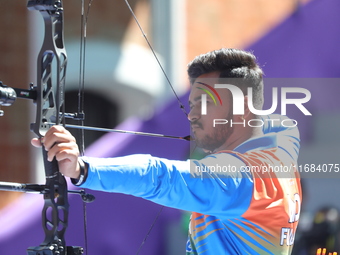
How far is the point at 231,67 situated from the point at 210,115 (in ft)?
0.82

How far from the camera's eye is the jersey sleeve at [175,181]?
2.14 metres

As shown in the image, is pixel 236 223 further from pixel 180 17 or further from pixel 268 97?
pixel 180 17

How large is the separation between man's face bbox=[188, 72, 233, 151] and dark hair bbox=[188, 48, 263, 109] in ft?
0.12

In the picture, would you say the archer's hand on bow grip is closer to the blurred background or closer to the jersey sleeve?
the jersey sleeve

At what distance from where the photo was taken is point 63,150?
6.80 ft

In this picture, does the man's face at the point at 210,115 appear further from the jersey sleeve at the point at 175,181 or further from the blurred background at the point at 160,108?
the blurred background at the point at 160,108

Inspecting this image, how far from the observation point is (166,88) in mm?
3643

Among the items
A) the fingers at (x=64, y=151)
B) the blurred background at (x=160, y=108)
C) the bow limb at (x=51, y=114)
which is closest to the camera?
the fingers at (x=64, y=151)

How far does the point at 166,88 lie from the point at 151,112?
0.52 ft

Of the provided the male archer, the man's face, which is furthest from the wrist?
the man's face

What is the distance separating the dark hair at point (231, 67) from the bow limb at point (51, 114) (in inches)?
25.1

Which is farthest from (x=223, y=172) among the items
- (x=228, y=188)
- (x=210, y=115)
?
(x=210, y=115)

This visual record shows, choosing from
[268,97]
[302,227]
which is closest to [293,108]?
[268,97]

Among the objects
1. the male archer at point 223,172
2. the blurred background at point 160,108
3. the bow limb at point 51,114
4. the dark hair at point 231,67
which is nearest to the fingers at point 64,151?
the male archer at point 223,172
